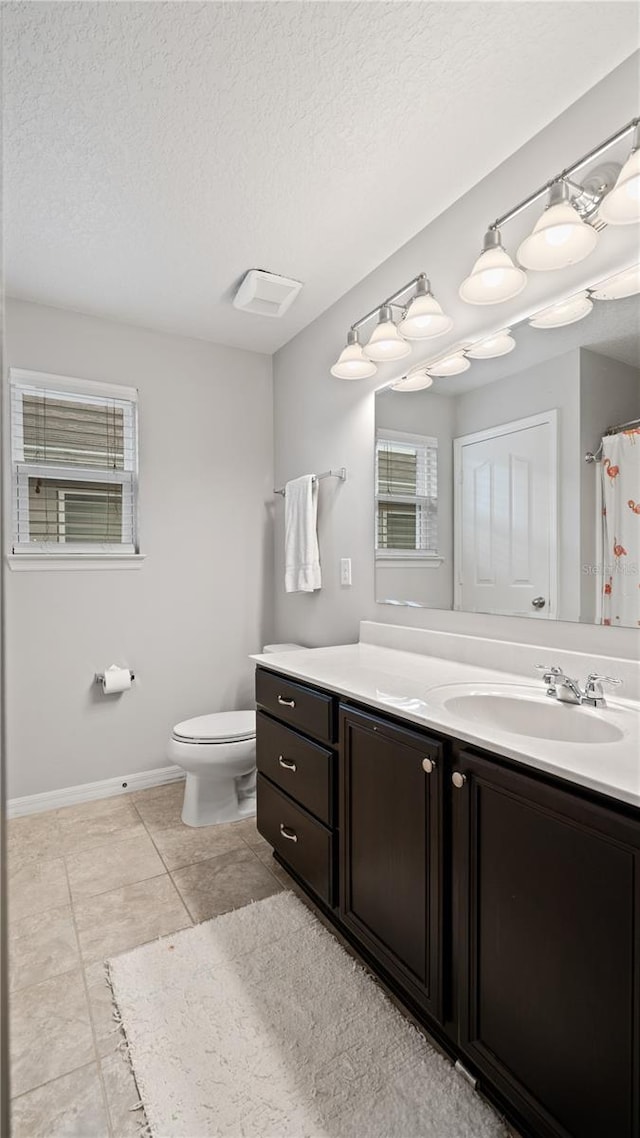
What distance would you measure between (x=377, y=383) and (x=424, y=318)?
502 millimetres

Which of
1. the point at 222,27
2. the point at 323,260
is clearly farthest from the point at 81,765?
the point at 222,27

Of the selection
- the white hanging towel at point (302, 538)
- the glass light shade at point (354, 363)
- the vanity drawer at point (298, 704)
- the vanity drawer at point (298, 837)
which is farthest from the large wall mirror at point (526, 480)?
the vanity drawer at point (298, 837)

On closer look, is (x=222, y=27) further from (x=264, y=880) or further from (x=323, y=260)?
(x=264, y=880)

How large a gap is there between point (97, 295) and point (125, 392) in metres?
0.45

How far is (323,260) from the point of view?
2.28 m

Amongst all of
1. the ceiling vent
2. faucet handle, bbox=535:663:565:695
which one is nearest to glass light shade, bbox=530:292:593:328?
faucet handle, bbox=535:663:565:695

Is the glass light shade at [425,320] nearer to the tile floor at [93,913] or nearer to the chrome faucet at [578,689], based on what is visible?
the chrome faucet at [578,689]

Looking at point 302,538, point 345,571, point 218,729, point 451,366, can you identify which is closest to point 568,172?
point 451,366

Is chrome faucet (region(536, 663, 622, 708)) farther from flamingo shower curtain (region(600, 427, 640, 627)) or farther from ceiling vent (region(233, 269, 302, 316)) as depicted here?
ceiling vent (region(233, 269, 302, 316))

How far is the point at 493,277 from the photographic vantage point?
5.33 ft

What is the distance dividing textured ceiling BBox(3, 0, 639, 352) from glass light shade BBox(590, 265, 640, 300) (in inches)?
20.8

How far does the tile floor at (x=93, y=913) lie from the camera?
50.3 inches

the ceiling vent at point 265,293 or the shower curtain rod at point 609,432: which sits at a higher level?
the ceiling vent at point 265,293

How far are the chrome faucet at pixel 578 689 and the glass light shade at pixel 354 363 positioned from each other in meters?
1.37
